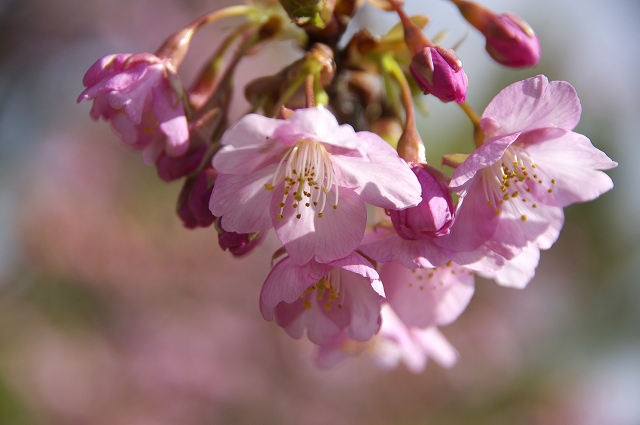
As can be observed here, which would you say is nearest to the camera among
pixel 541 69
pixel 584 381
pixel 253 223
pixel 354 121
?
pixel 253 223

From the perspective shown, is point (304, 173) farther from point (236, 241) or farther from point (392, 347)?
point (392, 347)

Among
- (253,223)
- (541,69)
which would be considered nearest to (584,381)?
(541,69)

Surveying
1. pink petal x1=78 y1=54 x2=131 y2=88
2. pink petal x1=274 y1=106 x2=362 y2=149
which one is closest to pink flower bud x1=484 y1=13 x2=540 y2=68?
pink petal x1=274 y1=106 x2=362 y2=149

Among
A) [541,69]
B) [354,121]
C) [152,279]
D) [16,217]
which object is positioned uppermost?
[354,121]

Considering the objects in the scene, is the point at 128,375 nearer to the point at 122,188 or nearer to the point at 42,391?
the point at 42,391

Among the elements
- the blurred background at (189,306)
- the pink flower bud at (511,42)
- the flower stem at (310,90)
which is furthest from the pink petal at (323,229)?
the blurred background at (189,306)

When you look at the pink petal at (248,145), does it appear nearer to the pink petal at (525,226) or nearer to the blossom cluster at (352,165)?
the blossom cluster at (352,165)
